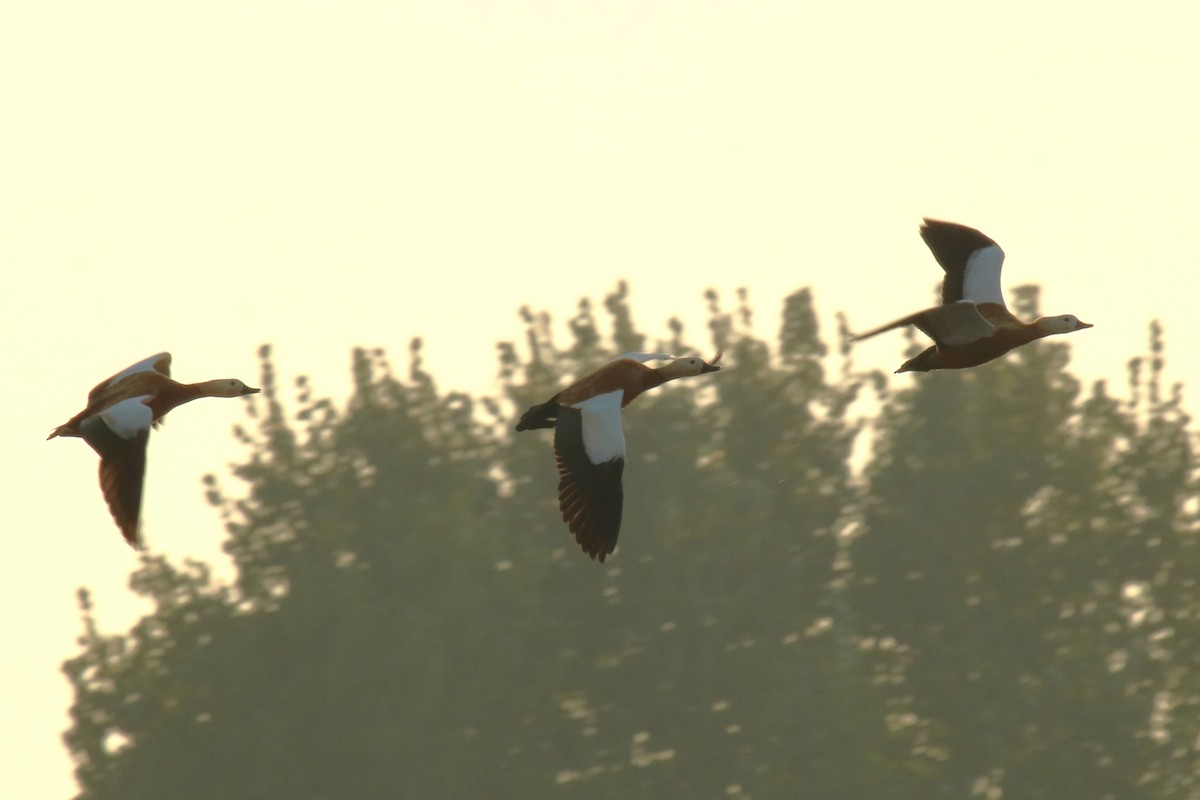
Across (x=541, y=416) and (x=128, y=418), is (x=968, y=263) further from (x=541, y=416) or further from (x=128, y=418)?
(x=128, y=418)

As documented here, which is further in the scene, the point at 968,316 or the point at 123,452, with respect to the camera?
the point at 968,316

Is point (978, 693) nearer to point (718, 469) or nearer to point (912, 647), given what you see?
point (912, 647)

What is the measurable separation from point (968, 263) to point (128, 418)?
8556 millimetres

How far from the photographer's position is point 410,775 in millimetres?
53562

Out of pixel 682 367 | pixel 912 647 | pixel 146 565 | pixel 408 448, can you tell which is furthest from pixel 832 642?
pixel 682 367

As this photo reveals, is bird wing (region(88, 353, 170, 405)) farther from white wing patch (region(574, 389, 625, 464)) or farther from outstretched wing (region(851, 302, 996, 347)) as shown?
outstretched wing (region(851, 302, 996, 347))

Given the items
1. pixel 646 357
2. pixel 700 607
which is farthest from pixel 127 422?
pixel 700 607

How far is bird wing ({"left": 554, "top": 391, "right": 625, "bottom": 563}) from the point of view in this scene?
902 inches

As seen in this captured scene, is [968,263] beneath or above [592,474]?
above

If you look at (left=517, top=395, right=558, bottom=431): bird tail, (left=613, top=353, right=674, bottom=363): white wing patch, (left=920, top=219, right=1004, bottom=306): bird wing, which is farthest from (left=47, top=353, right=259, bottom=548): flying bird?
(left=920, top=219, right=1004, bottom=306): bird wing

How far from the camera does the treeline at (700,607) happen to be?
178 feet

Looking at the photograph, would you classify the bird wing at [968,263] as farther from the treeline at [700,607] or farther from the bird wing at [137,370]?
the treeline at [700,607]

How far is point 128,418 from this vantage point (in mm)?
22203

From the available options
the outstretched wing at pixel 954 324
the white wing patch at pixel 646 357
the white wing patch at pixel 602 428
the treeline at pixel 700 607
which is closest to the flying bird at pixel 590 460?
the white wing patch at pixel 602 428
